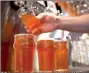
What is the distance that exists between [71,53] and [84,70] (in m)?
0.14

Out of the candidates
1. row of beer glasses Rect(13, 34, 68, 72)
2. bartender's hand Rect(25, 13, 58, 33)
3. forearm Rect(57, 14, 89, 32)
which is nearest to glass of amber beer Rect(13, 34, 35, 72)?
row of beer glasses Rect(13, 34, 68, 72)

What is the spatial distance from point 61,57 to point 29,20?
31 centimetres

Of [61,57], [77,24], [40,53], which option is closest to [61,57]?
[61,57]

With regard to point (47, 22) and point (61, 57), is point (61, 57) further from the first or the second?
point (47, 22)

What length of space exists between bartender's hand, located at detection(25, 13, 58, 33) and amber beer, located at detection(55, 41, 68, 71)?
12cm

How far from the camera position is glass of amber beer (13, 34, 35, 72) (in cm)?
119

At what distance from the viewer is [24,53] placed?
1.19 metres

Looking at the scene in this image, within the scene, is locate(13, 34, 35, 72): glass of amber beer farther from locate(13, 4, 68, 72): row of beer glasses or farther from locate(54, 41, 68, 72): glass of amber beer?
locate(54, 41, 68, 72): glass of amber beer

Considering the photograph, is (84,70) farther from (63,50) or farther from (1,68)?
(1,68)

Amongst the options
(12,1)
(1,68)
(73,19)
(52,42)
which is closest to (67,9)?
(73,19)

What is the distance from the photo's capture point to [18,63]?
47.7 inches

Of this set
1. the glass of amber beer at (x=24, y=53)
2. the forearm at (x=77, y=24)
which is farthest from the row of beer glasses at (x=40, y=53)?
the forearm at (x=77, y=24)

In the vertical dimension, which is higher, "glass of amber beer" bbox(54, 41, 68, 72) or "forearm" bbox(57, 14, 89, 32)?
"forearm" bbox(57, 14, 89, 32)

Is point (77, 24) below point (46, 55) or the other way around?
the other way around
